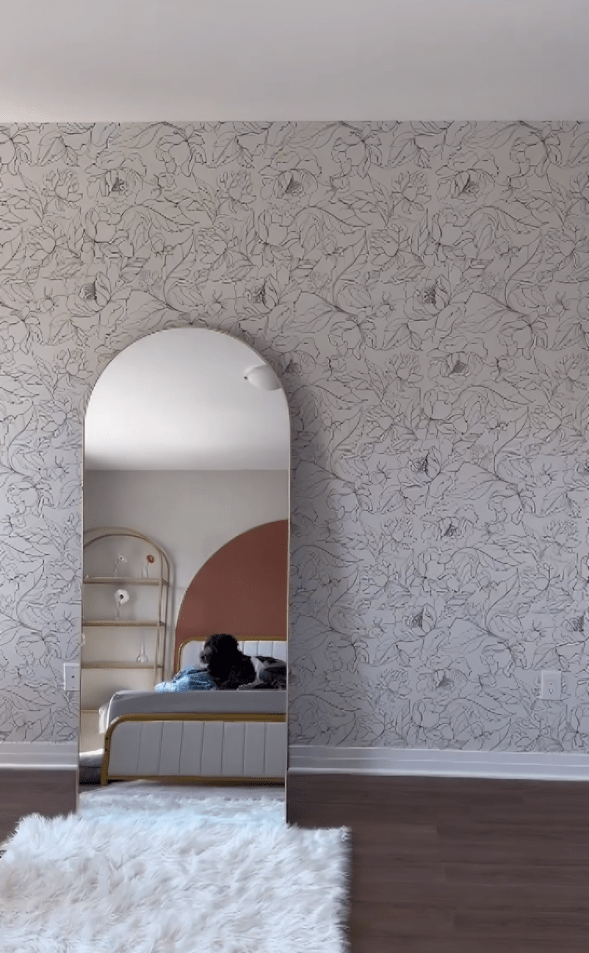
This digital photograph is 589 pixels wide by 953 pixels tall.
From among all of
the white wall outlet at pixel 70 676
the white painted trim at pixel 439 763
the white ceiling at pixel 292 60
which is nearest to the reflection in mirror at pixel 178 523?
the white wall outlet at pixel 70 676

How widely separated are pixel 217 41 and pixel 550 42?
3.24ft

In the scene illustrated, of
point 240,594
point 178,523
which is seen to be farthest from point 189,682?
point 178,523

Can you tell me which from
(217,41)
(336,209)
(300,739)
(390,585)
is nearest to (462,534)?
(390,585)

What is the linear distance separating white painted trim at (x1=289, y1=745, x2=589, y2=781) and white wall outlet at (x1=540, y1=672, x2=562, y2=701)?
0.67 feet

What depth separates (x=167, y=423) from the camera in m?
3.15

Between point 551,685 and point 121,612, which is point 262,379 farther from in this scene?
point 551,685

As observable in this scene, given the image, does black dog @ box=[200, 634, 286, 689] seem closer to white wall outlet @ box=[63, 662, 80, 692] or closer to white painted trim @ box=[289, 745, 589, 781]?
white painted trim @ box=[289, 745, 589, 781]

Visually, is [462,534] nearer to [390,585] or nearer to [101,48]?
[390,585]

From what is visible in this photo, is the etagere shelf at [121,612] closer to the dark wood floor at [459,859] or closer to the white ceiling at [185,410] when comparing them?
the white ceiling at [185,410]

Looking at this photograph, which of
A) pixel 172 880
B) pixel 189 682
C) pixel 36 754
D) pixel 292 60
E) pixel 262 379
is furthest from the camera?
pixel 36 754

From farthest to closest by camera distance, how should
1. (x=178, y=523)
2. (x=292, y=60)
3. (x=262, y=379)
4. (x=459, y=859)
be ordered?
1. (x=262, y=379)
2. (x=178, y=523)
3. (x=292, y=60)
4. (x=459, y=859)

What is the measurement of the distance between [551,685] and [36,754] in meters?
1.85

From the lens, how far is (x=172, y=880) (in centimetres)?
229

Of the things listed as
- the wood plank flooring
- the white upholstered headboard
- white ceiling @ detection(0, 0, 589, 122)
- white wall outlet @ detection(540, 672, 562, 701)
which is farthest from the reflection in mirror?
white wall outlet @ detection(540, 672, 562, 701)
